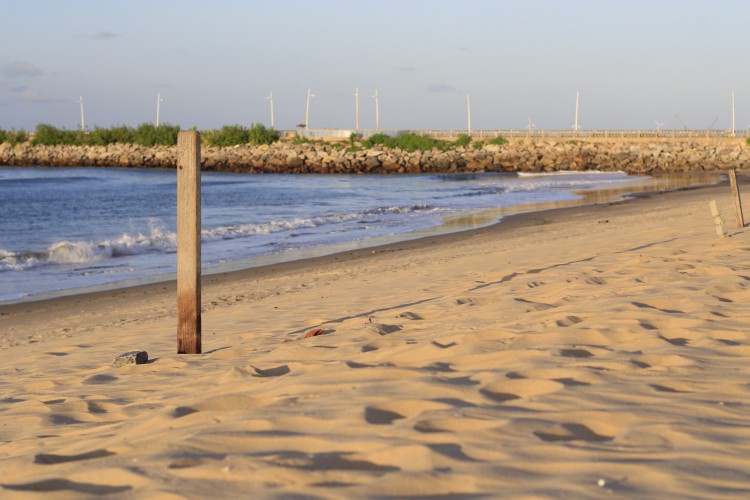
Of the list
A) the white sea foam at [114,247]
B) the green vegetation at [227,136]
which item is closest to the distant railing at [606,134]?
the green vegetation at [227,136]

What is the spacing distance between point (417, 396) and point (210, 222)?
21201mm

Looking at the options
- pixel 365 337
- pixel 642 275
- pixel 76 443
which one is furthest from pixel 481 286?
pixel 76 443

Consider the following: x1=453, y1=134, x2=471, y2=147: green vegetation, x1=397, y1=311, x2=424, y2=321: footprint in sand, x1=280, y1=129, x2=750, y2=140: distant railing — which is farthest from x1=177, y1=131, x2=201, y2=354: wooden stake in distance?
x1=280, y1=129, x2=750, y2=140: distant railing

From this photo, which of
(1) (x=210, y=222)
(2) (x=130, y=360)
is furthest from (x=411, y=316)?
(1) (x=210, y=222)

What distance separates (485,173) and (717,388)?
176ft

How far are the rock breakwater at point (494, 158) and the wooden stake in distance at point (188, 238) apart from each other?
4955cm

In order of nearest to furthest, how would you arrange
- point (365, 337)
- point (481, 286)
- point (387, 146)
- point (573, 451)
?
point (573, 451) < point (365, 337) < point (481, 286) < point (387, 146)

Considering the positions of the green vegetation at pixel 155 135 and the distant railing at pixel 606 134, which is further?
the green vegetation at pixel 155 135

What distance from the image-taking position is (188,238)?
643 cm

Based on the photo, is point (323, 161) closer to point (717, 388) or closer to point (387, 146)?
point (387, 146)

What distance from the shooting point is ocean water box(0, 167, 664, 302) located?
579 inches

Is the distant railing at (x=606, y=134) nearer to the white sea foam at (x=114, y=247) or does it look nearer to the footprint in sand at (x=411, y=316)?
the white sea foam at (x=114, y=247)

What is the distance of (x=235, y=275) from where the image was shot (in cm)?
1298

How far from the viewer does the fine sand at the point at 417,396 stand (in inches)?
118
